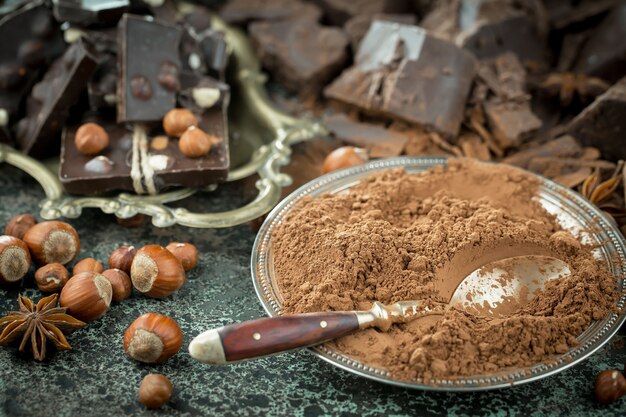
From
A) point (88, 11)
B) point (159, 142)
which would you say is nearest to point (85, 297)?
point (159, 142)

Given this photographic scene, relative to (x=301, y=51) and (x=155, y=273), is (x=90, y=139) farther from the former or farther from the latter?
(x=301, y=51)

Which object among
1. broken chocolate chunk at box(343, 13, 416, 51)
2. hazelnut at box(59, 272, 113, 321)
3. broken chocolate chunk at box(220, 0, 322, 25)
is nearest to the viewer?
hazelnut at box(59, 272, 113, 321)

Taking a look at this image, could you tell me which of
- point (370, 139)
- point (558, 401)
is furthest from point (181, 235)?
point (558, 401)

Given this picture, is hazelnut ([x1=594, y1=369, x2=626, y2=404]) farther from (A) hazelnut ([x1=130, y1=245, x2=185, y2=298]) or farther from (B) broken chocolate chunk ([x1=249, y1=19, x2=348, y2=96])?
(B) broken chocolate chunk ([x1=249, y1=19, x2=348, y2=96])

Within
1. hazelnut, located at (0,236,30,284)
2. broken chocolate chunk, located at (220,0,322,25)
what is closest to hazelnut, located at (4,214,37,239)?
hazelnut, located at (0,236,30,284)

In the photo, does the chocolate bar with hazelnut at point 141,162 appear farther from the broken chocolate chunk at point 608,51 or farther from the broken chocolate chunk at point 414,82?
the broken chocolate chunk at point 608,51
